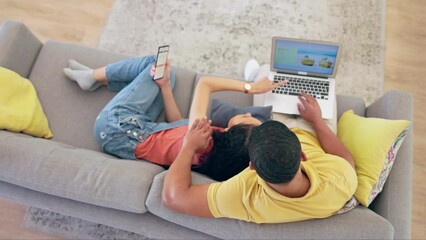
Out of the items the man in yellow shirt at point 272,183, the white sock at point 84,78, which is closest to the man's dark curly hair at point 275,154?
the man in yellow shirt at point 272,183

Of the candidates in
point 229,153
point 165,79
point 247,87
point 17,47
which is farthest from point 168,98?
point 17,47

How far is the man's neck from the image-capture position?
104 centimetres

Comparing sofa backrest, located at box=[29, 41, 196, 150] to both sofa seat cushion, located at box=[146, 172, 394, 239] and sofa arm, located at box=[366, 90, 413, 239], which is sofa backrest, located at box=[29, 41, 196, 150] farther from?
sofa arm, located at box=[366, 90, 413, 239]

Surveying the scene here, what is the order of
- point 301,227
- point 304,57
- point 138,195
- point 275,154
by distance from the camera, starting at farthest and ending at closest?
point 304,57
point 138,195
point 301,227
point 275,154

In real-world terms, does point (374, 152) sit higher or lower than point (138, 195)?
higher

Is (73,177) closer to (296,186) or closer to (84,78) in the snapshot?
(84,78)

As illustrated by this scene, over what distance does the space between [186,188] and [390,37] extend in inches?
66.5

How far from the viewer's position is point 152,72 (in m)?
1.67

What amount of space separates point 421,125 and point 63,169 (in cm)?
186

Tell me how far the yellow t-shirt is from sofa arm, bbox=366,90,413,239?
0.74 ft

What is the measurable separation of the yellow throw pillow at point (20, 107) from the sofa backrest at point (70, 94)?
7 centimetres

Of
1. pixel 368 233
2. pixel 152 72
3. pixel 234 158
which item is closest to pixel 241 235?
pixel 234 158

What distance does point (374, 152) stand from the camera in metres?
1.36

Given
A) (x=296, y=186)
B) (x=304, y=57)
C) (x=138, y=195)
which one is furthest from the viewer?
(x=304, y=57)
